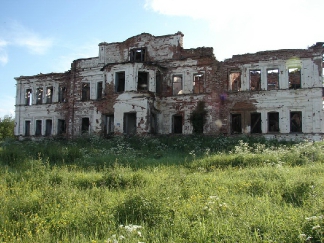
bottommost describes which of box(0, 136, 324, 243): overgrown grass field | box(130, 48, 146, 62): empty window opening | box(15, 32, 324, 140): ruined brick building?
box(0, 136, 324, 243): overgrown grass field

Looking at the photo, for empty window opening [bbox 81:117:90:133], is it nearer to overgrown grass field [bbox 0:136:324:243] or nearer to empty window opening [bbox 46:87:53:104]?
empty window opening [bbox 46:87:53:104]

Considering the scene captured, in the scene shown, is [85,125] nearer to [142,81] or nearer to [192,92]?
[142,81]

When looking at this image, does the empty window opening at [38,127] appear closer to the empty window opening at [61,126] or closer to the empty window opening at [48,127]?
the empty window opening at [48,127]

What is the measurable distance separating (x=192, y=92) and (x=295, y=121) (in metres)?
8.34

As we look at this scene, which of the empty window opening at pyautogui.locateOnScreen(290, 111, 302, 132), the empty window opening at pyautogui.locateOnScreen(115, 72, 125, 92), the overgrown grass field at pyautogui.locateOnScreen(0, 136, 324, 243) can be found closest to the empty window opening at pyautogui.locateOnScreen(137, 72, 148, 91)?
the empty window opening at pyautogui.locateOnScreen(115, 72, 125, 92)

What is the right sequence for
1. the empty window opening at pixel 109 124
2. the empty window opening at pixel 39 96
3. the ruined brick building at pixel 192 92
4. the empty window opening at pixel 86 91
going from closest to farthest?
the ruined brick building at pixel 192 92 → the empty window opening at pixel 109 124 → the empty window opening at pixel 86 91 → the empty window opening at pixel 39 96

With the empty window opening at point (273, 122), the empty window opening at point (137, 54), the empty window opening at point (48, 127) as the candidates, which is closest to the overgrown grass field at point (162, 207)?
the empty window opening at point (273, 122)

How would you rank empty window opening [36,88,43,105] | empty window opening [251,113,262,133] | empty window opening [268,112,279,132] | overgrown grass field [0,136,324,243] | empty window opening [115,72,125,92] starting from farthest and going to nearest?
empty window opening [36,88,43,105], empty window opening [115,72,125,92], empty window opening [268,112,279,132], empty window opening [251,113,262,133], overgrown grass field [0,136,324,243]

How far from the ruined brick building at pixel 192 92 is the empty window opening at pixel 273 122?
8 centimetres

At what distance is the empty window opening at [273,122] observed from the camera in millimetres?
22641

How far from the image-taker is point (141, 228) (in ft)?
16.2

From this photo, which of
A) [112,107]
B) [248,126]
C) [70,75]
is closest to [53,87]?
[70,75]

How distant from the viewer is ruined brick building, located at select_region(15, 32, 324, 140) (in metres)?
20.8

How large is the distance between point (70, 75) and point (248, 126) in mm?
16939
